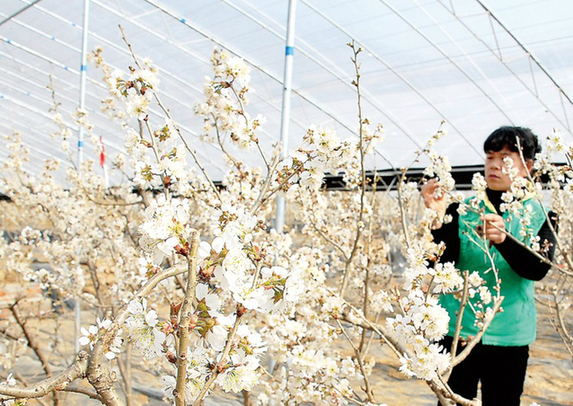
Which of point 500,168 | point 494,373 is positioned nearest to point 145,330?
point 494,373

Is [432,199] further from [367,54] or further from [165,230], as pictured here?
[367,54]

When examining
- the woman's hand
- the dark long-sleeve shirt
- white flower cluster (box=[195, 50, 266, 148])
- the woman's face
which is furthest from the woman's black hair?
white flower cluster (box=[195, 50, 266, 148])

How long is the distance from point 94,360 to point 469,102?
6.52 meters

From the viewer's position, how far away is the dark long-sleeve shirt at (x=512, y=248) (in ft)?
6.00

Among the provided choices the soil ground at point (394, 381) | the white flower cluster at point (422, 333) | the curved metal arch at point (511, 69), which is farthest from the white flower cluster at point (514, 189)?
the curved metal arch at point (511, 69)

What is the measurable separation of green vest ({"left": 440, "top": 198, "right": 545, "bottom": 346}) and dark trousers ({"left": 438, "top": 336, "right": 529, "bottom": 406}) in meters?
0.05

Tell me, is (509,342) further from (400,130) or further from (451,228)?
(400,130)

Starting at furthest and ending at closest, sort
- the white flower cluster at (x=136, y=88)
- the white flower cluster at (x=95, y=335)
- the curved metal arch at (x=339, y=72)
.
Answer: the curved metal arch at (x=339, y=72), the white flower cluster at (x=136, y=88), the white flower cluster at (x=95, y=335)

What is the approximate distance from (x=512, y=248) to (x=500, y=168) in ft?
1.45

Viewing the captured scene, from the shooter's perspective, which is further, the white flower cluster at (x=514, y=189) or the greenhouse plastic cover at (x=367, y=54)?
the greenhouse plastic cover at (x=367, y=54)

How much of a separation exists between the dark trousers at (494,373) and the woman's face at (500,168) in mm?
673

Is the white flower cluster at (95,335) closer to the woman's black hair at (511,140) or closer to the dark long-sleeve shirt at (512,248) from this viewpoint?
the dark long-sleeve shirt at (512,248)

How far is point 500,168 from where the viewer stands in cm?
212

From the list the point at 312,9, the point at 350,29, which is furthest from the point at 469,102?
the point at 312,9
